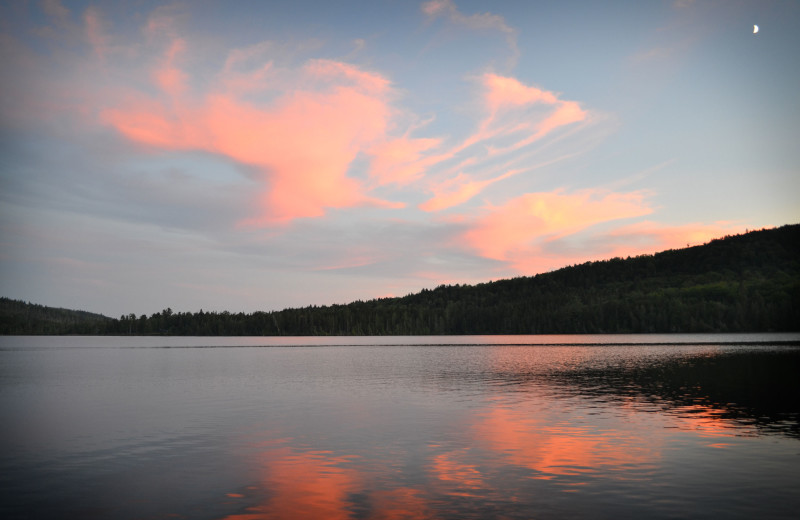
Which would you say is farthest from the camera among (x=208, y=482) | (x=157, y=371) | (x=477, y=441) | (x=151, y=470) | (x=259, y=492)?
(x=157, y=371)

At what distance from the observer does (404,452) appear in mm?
33562

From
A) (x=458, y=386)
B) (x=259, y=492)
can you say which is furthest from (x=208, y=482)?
(x=458, y=386)

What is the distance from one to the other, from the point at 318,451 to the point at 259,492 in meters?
8.77

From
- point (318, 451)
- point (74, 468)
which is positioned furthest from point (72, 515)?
point (318, 451)

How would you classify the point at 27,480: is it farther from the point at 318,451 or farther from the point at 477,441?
the point at 477,441

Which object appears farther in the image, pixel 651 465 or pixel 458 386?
pixel 458 386

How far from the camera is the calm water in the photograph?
23.3 m

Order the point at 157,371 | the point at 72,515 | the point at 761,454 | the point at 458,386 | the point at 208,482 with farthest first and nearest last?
the point at 157,371 < the point at 458,386 < the point at 761,454 < the point at 208,482 < the point at 72,515

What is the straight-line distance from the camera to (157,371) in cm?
10356

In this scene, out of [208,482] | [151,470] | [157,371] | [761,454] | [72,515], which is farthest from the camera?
[157,371]

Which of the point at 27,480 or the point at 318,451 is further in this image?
the point at 318,451

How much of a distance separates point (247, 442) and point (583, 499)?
21589mm

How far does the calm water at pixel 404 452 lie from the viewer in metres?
23.3

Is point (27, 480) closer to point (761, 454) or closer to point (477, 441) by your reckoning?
point (477, 441)
